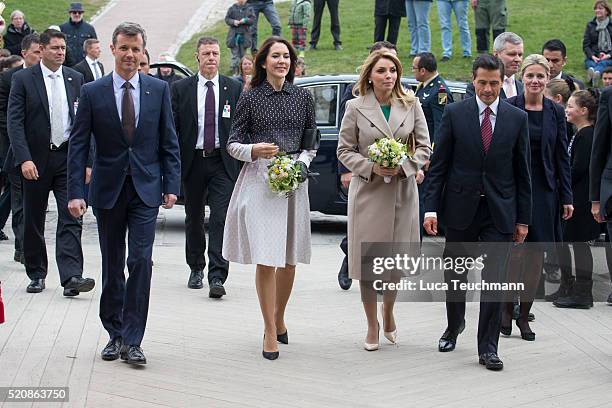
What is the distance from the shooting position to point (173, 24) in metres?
34.4

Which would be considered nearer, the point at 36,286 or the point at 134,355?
the point at 134,355

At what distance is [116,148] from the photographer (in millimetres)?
8031

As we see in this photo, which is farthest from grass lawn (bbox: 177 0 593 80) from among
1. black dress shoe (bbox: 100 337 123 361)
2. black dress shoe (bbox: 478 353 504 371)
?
black dress shoe (bbox: 100 337 123 361)

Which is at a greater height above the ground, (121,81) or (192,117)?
(121,81)

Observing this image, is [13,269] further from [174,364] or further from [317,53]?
[317,53]

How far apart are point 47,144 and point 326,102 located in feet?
16.1

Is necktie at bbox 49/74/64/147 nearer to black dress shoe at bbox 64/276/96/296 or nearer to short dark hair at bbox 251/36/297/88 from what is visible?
black dress shoe at bbox 64/276/96/296

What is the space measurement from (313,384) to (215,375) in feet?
2.20

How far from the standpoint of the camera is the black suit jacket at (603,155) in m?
8.25

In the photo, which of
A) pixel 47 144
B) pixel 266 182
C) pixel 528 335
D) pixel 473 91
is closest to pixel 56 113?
pixel 47 144

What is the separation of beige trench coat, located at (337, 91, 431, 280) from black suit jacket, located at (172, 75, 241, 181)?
8.06ft

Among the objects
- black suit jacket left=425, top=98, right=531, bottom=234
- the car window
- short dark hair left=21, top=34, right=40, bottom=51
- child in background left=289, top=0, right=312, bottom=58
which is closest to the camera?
black suit jacket left=425, top=98, right=531, bottom=234

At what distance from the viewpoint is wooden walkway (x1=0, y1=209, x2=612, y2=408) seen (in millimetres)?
7273

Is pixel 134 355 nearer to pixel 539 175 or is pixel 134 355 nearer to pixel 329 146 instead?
pixel 539 175
